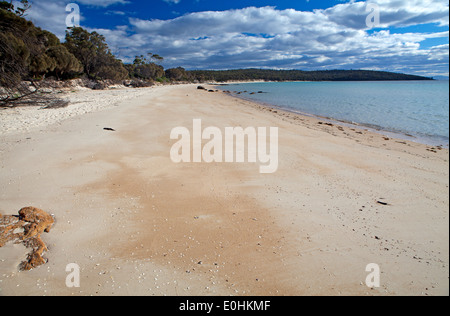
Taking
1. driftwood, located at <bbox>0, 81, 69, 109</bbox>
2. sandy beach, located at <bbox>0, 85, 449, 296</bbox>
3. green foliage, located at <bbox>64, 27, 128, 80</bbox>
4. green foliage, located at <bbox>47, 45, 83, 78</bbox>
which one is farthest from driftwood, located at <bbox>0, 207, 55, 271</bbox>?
green foliage, located at <bbox>64, 27, 128, 80</bbox>

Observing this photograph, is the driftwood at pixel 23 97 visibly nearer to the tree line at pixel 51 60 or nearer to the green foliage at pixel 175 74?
the tree line at pixel 51 60

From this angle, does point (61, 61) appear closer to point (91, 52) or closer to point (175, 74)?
point (91, 52)

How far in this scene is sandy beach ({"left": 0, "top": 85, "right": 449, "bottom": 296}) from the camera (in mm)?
2797

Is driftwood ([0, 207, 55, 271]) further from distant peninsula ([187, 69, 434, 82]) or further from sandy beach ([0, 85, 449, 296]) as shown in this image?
distant peninsula ([187, 69, 434, 82])

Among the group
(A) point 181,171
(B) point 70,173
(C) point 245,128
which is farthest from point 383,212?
(C) point 245,128

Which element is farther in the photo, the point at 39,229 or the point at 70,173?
the point at 70,173

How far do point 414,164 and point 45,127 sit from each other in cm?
1290

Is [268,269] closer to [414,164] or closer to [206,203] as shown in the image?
[206,203]

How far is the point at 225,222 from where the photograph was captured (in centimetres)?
397

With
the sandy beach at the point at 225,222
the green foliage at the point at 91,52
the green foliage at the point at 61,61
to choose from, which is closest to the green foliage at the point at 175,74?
the green foliage at the point at 91,52

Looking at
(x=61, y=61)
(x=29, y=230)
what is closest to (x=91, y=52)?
(x=61, y=61)

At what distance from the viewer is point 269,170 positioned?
6.25 m

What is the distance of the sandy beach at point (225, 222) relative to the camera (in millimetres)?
2797

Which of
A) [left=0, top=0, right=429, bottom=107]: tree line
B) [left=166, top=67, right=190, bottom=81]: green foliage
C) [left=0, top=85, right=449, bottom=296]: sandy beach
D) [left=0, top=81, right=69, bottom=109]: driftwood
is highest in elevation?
[left=166, top=67, right=190, bottom=81]: green foliage
